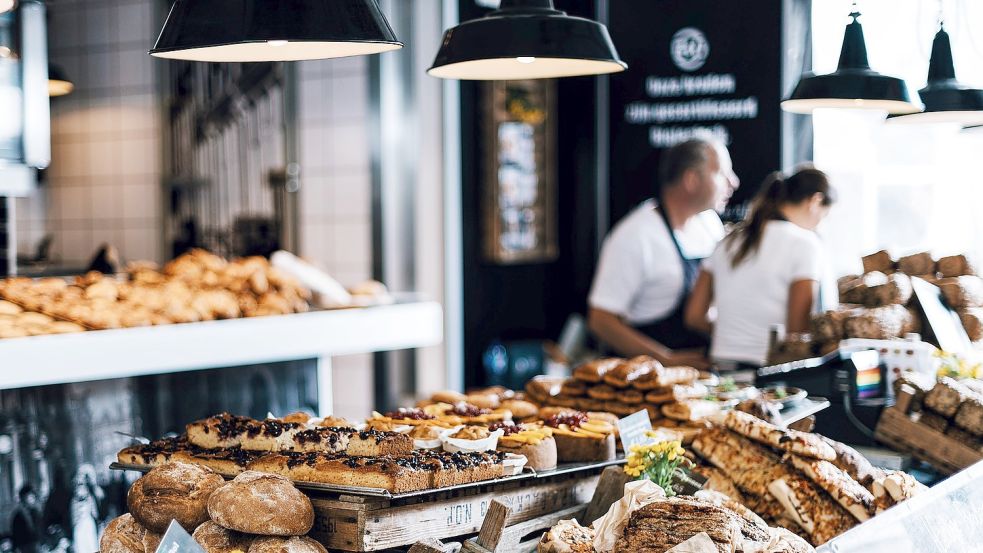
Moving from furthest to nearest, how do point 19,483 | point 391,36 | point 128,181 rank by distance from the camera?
point 128,181
point 19,483
point 391,36

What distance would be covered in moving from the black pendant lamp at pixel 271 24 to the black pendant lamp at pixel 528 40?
0.42 metres

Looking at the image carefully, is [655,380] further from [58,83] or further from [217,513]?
[58,83]

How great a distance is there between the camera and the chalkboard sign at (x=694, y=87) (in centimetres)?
638

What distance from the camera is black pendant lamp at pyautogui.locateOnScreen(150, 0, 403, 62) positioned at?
2.02 meters

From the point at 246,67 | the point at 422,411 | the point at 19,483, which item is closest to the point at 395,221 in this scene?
the point at 246,67

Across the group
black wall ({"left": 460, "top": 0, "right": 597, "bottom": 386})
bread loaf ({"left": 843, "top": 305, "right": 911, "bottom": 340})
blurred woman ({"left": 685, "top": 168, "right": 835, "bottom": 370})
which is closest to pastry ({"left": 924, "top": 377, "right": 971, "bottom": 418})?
bread loaf ({"left": 843, "top": 305, "right": 911, "bottom": 340})

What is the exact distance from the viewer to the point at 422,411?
279 cm

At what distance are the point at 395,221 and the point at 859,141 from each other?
111 inches

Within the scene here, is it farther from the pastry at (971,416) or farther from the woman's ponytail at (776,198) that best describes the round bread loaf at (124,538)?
the woman's ponytail at (776,198)

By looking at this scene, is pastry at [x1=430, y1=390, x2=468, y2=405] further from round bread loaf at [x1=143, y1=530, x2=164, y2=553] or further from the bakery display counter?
the bakery display counter

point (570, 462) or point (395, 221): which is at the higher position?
point (395, 221)

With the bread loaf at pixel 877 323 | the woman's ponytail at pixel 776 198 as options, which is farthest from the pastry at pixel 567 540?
the woman's ponytail at pixel 776 198

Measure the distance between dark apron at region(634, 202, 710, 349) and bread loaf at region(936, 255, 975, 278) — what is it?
5.57 feet

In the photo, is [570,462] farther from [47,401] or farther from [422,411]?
[47,401]
